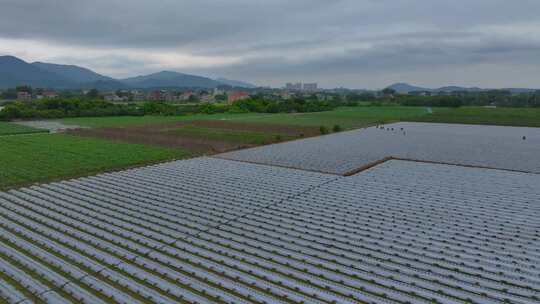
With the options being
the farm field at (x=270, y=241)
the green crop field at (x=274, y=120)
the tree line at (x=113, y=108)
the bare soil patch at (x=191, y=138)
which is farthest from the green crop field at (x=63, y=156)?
the tree line at (x=113, y=108)

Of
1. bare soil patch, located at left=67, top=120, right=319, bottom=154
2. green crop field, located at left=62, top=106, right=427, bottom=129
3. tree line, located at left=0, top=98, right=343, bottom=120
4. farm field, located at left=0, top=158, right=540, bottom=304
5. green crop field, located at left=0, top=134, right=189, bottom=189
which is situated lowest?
farm field, located at left=0, top=158, right=540, bottom=304

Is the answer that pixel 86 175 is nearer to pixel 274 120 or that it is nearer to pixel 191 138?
Answer: pixel 191 138

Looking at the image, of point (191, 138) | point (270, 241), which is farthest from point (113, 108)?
point (270, 241)

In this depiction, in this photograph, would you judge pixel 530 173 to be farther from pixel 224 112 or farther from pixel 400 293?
pixel 224 112

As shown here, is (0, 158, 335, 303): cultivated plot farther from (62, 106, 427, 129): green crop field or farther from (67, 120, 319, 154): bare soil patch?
(62, 106, 427, 129): green crop field

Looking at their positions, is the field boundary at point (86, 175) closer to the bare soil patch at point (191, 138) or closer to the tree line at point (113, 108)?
the bare soil patch at point (191, 138)

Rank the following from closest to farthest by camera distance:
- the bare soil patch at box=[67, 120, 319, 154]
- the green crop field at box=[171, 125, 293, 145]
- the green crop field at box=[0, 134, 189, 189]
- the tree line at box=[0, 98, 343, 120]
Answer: the green crop field at box=[0, 134, 189, 189] → the bare soil patch at box=[67, 120, 319, 154] → the green crop field at box=[171, 125, 293, 145] → the tree line at box=[0, 98, 343, 120]

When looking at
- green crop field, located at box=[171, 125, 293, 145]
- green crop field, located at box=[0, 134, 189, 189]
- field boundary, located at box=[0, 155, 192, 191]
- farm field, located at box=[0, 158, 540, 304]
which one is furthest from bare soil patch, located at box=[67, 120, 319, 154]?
farm field, located at box=[0, 158, 540, 304]

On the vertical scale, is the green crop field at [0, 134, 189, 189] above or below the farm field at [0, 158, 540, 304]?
above
